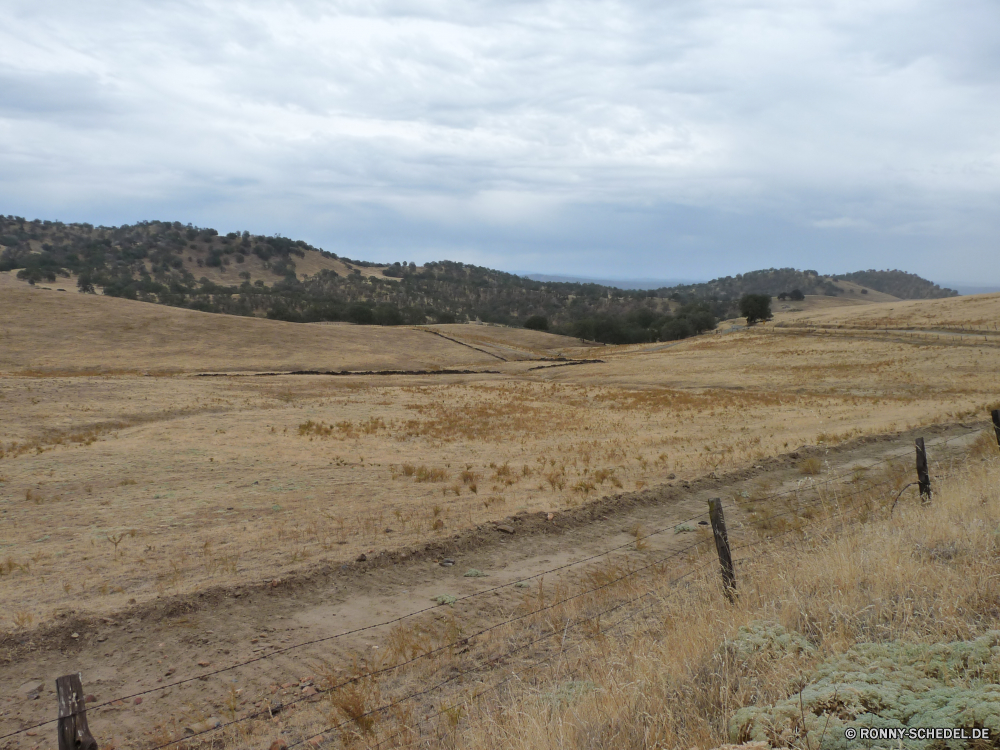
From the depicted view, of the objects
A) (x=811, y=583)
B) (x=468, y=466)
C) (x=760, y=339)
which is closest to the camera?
(x=811, y=583)

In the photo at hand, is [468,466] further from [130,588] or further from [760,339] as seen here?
[760,339]

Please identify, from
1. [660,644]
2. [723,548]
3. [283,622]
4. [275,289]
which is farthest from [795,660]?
[275,289]

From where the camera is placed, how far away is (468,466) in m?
19.0

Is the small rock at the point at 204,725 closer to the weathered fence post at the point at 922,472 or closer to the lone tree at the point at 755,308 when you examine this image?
the weathered fence post at the point at 922,472

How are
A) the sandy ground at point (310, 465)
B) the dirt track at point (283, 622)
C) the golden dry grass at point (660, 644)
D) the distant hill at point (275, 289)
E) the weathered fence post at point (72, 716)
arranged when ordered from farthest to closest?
1. the distant hill at point (275, 289)
2. the sandy ground at point (310, 465)
3. the dirt track at point (283, 622)
4. the golden dry grass at point (660, 644)
5. the weathered fence post at point (72, 716)

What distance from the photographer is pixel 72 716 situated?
12.1 ft

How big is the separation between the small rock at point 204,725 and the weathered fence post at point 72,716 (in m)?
2.19

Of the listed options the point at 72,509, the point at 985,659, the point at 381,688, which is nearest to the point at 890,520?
the point at 985,659

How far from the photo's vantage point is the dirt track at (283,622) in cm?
632

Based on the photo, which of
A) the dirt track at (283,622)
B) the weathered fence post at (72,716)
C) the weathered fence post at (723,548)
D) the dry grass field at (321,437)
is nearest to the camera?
the weathered fence post at (72,716)

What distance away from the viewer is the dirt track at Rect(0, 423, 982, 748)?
249 inches

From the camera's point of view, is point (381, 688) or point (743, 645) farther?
point (381, 688)

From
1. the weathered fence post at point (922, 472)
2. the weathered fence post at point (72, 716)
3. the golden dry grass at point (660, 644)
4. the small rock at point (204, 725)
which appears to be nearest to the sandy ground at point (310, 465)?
the small rock at point (204, 725)

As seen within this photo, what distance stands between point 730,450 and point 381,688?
16.1m
